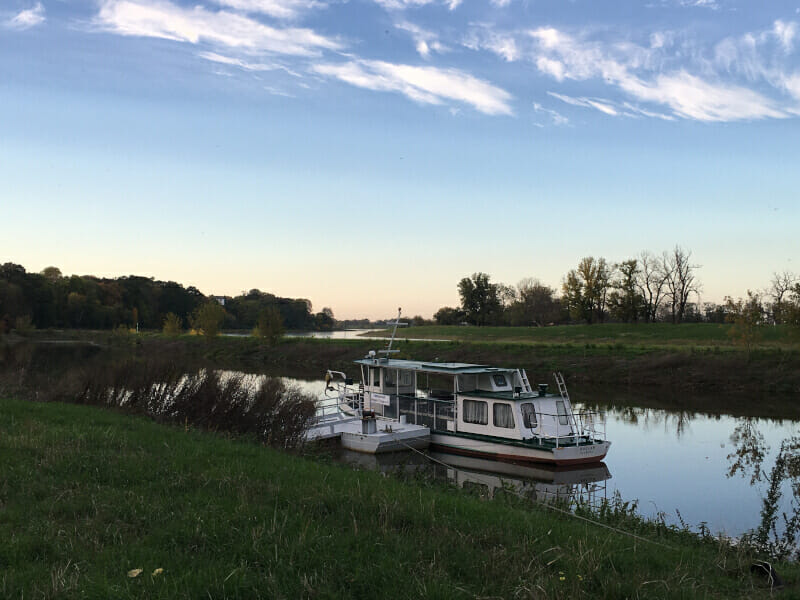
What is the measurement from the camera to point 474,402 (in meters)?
22.9

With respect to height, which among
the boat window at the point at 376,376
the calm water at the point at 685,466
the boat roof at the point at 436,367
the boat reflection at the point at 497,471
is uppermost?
the boat roof at the point at 436,367

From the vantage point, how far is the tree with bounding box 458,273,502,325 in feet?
372

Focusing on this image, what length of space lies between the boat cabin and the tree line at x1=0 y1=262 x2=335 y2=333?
57.1m

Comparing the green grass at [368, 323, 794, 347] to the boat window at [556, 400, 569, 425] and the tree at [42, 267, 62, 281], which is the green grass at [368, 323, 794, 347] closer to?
the boat window at [556, 400, 569, 425]

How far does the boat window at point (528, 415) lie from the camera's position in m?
21.7

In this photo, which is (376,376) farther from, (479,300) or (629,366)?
(479,300)

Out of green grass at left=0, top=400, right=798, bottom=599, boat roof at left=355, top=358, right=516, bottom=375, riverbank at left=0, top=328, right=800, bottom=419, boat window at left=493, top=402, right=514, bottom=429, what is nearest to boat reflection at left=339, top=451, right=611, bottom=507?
boat window at left=493, top=402, right=514, bottom=429

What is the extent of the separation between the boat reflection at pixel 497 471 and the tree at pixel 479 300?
301ft

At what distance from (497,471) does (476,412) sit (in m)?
2.68

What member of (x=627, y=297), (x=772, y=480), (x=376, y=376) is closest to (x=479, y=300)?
(x=627, y=297)

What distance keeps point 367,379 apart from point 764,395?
80.2 ft

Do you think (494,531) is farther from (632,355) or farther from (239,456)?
(632,355)

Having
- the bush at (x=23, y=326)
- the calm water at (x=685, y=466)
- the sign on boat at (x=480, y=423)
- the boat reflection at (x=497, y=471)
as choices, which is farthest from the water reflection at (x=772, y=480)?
the bush at (x=23, y=326)

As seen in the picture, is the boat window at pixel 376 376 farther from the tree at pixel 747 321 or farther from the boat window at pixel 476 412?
the tree at pixel 747 321
